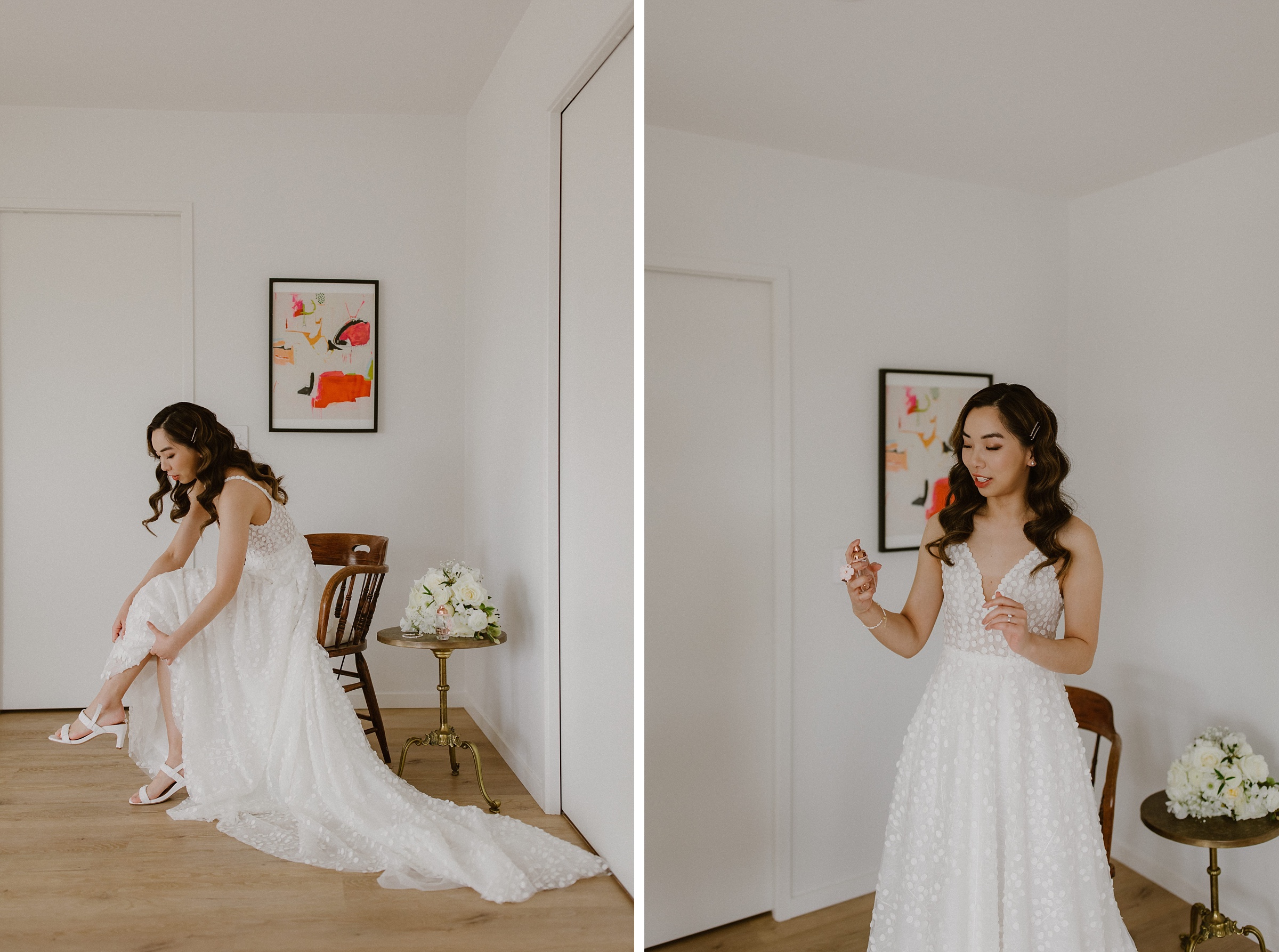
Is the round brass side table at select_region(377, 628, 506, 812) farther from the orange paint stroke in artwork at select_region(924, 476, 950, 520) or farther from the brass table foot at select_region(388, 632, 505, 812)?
the orange paint stroke in artwork at select_region(924, 476, 950, 520)

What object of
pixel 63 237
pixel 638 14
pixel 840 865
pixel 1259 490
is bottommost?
pixel 840 865

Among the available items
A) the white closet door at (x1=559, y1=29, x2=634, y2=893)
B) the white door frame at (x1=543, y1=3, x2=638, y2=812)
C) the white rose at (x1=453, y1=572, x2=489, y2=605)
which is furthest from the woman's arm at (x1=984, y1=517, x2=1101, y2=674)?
the white rose at (x1=453, y1=572, x2=489, y2=605)

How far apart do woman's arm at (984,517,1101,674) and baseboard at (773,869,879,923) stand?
0.22 meters

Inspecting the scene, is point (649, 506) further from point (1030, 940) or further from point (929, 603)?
point (1030, 940)

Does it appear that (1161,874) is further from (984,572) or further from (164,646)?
(164,646)

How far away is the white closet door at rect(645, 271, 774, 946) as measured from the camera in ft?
1.93

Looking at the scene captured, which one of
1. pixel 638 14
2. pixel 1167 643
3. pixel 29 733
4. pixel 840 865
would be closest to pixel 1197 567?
pixel 1167 643

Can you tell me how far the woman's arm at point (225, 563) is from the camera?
1.32 meters

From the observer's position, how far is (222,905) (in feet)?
3.75

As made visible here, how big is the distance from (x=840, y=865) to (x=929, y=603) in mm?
227

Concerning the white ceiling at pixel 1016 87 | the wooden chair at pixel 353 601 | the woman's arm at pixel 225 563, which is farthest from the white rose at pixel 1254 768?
the wooden chair at pixel 353 601

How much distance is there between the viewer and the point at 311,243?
3.96 feet

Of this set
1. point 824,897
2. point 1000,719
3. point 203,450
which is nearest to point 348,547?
point 203,450

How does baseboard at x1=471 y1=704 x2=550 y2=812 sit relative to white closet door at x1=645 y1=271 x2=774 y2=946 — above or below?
below
